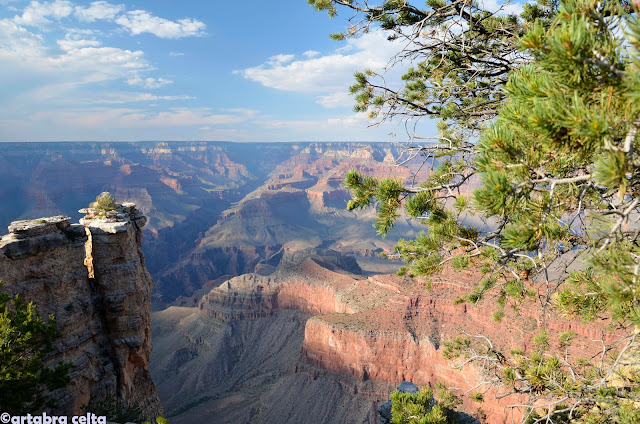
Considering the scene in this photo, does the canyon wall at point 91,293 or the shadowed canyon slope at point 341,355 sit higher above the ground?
the canyon wall at point 91,293

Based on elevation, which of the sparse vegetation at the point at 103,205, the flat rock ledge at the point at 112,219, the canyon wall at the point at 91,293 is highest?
the sparse vegetation at the point at 103,205

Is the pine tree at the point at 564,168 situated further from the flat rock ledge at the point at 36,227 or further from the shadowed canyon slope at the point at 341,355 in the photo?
the shadowed canyon slope at the point at 341,355

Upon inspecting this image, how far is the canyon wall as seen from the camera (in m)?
Answer: 12.6

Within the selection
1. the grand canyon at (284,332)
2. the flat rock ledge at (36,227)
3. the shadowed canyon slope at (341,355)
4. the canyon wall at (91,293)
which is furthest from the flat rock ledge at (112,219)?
the shadowed canyon slope at (341,355)

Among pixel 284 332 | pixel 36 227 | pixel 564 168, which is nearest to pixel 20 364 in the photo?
pixel 36 227

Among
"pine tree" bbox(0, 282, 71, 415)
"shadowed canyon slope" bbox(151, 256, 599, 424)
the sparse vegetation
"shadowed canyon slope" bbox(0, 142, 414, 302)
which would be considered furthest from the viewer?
"shadowed canyon slope" bbox(0, 142, 414, 302)

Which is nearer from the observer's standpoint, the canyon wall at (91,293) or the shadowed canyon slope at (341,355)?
the canyon wall at (91,293)

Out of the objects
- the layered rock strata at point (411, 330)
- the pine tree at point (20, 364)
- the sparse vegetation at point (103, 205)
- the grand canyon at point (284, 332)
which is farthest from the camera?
the layered rock strata at point (411, 330)

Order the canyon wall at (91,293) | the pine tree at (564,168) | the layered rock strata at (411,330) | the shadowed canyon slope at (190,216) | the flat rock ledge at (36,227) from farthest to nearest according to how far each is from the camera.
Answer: the shadowed canyon slope at (190,216) → the layered rock strata at (411,330) → the canyon wall at (91,293) → the flat rock ledge at (36,227) → the pine tree at (564,168)

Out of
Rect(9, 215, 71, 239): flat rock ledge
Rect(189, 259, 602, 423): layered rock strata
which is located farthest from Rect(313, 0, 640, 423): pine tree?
Rect(189, 259, 602, 423): layered rock strata

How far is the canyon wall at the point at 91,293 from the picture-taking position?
12578 millimetres

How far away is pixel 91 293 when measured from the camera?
49.0ft

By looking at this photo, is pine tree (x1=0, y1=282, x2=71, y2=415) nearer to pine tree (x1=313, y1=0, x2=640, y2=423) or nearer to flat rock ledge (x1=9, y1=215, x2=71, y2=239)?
flat rock ledge (x1=9, y1=215, x2=71, y2=239)

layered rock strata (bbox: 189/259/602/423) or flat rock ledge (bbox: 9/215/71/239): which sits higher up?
flat rock ledge (bbox: 9/215/71/239)
